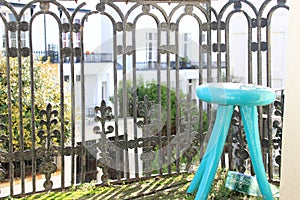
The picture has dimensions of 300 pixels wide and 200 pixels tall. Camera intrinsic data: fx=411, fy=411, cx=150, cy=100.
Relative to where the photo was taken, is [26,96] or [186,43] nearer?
[186,43]

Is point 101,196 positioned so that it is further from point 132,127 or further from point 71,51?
point 71,51

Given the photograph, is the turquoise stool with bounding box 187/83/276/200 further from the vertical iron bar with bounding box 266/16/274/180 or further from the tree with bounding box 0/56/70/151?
the tree with bounding box 0/56/70/151

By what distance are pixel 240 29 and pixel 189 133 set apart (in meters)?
1.38

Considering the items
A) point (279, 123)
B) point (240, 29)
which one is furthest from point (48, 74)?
point (279, 123)

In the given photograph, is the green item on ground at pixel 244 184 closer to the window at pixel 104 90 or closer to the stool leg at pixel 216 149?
the stool leg at pixel 216 149

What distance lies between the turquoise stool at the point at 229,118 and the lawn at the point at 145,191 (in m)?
0.24

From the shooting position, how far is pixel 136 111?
8.87 feet

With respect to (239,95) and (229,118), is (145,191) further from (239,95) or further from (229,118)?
(239,95)

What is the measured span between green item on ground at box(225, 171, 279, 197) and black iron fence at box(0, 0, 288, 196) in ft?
0.88

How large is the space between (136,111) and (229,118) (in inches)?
28.2

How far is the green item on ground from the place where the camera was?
2.45 m

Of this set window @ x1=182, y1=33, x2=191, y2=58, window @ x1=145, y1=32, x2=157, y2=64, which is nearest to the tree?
window @ x1=145, y1=32, x2=157, y2=64

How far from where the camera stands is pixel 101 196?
261 cm

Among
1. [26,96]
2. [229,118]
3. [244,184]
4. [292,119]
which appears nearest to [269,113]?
[244,184]
